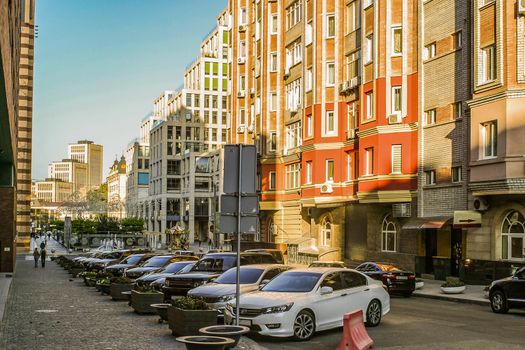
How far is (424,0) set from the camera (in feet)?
123

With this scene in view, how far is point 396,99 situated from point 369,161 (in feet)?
12.3

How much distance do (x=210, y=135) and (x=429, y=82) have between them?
101661 mm

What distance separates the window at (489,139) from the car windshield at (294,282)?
659 inches

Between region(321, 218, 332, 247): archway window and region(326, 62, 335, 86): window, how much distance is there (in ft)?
30.0

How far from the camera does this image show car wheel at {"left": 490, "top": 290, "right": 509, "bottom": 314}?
829 inches

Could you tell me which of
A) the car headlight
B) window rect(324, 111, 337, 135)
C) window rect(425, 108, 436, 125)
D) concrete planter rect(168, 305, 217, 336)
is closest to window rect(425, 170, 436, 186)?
window rect(425, 108, 436, 125)

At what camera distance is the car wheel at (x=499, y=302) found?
21.1 m

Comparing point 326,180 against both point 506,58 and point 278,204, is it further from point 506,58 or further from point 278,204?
point 506,58

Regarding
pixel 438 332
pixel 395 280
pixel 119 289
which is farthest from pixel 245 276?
pixel 395 280

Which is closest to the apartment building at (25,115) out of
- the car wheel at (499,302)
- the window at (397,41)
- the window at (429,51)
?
the window at (397,41)

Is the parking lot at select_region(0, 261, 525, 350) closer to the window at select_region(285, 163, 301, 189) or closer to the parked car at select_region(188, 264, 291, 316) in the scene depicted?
the parked car at select_region(188, 264, 291, 316)

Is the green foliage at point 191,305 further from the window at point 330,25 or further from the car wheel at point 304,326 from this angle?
the window at point 330,25

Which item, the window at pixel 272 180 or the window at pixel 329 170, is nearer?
the window at pixel 329 170

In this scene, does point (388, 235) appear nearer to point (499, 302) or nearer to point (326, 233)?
point (326, 233)
